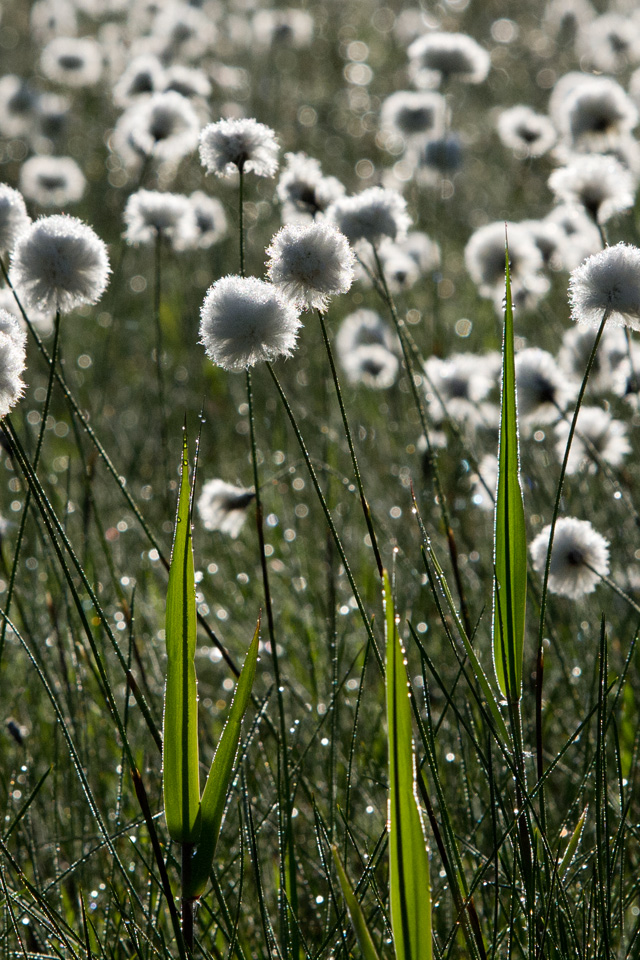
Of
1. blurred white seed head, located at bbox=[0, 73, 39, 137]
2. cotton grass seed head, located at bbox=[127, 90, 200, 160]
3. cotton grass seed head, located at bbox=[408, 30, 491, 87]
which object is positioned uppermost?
blurred white seed head, located at bbox=[0, 73, 39, 137]

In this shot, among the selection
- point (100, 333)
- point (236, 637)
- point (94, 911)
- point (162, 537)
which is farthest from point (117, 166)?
point (94, 911)

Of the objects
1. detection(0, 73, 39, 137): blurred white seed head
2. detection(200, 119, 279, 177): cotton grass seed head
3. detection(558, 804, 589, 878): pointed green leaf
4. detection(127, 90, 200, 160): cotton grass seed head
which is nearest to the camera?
detection(558, 804, 589, 878): pointed green leaf

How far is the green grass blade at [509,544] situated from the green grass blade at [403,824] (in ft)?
0.52

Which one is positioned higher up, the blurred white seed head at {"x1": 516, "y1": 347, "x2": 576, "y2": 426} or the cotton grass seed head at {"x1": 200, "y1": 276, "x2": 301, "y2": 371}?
the blurred white seed head at {"x1": 516, "y1": 347, "x2": 576, "y2": 426}

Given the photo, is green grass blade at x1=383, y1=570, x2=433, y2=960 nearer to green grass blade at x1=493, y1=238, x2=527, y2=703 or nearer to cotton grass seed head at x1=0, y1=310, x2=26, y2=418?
green grass blade at x1=493, y1=238, x2=527, y2=703

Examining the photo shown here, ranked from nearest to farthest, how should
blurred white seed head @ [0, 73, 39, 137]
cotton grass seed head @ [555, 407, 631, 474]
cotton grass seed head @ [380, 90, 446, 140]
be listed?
cotton grass seed head @ [555, 407, 631, 474] → cotton grass seed head @ [380, 90, 446, 140] → blurred white seed head @ [0, 73, 39, 137]

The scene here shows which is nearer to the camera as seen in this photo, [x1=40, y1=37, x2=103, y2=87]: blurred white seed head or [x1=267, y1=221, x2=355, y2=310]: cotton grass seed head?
[x1=267, y1=221, x2=355, y2=310]: cotton grass seed head

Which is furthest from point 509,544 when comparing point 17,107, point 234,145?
point 17,107

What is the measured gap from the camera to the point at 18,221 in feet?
3.68

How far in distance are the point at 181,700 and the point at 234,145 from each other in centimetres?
72

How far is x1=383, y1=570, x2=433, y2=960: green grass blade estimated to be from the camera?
64 cm

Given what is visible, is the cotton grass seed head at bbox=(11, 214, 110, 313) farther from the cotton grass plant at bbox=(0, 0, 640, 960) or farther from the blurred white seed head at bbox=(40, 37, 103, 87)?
the blurred white seed head at bbox=(40, 37, 103, 87)

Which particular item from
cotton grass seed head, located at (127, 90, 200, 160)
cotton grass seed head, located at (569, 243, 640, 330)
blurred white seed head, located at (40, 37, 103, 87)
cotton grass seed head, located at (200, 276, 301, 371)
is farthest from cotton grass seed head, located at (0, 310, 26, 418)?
blurred white seed head, located at (40, 37, 103, 87)

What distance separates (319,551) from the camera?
6.43ft
